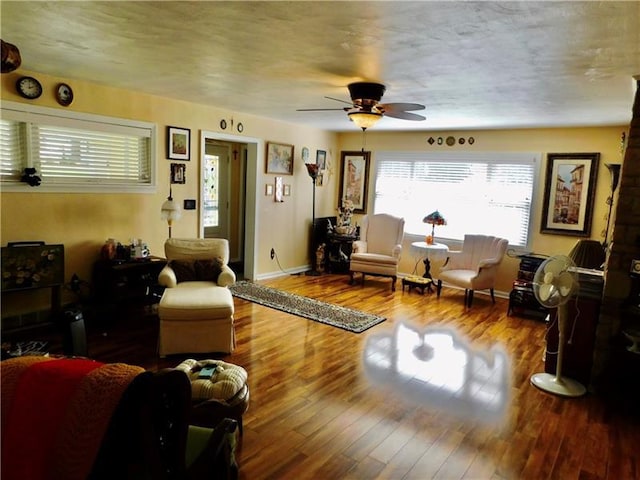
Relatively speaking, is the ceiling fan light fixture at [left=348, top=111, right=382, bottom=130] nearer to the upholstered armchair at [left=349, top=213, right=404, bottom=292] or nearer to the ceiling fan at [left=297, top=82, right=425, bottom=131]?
the ceiling fan at [left=297, top=82, right=425, bottom=131]

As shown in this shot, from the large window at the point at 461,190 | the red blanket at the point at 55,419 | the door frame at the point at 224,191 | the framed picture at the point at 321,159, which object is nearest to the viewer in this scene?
the red blanket at the point at 55,419

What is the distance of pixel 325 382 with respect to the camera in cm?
312

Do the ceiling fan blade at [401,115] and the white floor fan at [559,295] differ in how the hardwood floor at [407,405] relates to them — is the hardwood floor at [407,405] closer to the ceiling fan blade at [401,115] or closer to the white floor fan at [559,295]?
the white floor fan at [559,295]

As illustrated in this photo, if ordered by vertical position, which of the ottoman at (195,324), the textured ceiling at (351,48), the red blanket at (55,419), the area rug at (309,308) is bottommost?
the area rug at (309,308)

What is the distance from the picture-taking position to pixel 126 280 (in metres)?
4.13

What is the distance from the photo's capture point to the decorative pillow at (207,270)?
4.06m

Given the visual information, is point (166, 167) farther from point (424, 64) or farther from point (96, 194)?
point (424, 64)

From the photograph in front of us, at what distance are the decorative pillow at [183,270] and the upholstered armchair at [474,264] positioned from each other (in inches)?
128

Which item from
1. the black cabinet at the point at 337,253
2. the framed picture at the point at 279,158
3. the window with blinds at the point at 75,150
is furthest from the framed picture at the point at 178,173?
the black cabinet at the point at 337,253

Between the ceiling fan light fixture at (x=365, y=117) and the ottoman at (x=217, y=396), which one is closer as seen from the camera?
the ottoman at (x=217, y=396)

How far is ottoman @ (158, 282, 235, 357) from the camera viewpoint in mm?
3344

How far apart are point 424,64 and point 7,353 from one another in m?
3.28

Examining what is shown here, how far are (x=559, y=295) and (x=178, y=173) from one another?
4001 millimetres

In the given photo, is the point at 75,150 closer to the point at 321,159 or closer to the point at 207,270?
the point at 207,270
